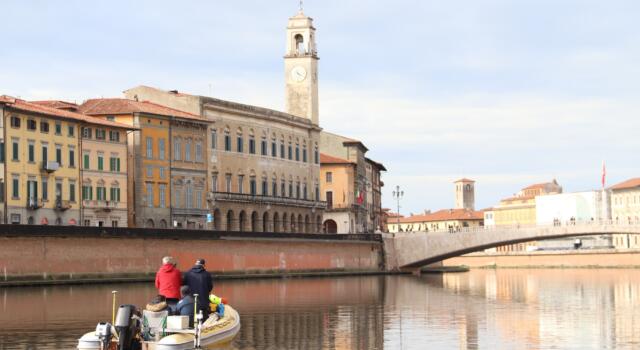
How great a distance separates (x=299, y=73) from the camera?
359 ft

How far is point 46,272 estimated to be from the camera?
6681 cm

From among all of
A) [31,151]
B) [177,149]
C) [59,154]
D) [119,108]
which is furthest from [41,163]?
[177,149]

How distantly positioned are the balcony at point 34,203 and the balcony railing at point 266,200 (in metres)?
19.5

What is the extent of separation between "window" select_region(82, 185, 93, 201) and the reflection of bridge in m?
30.2

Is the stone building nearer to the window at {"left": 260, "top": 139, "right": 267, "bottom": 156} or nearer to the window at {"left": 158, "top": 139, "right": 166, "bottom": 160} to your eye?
the window at {"left": 260, "top": 139, "right": 267, "bottom": 156}

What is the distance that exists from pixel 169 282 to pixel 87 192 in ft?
165

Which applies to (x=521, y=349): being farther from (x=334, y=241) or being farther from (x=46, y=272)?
(x=334, y=241)

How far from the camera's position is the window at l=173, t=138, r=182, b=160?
8938 cm

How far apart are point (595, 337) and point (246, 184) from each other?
2600 inches

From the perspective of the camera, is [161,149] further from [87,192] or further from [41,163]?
[41,163]

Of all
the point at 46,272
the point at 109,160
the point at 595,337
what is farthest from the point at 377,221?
the point at 595,337

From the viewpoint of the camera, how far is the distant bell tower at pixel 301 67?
10925 cm

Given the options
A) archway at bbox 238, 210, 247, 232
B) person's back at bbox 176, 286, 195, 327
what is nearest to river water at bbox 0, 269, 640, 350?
person's back at bbox 176, 286, 195, 327

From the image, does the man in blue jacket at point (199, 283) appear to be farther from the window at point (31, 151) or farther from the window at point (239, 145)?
the window at point (239, 145)
